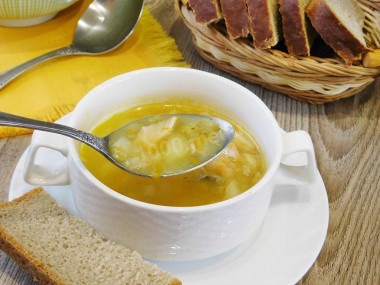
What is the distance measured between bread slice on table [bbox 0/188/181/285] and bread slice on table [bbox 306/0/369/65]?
0.95 m

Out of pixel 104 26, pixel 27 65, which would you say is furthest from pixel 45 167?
pixel 104 26

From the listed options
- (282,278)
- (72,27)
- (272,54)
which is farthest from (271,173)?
(72,27)

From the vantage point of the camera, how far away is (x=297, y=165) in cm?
130

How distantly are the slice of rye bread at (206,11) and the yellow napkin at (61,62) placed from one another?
0.87ft

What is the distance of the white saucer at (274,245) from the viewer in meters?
1.07

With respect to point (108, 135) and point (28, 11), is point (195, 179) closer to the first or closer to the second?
point (108, 135)

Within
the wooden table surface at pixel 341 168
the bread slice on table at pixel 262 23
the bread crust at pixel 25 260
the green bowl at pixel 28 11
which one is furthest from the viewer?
the green bowl at pixel 28 11

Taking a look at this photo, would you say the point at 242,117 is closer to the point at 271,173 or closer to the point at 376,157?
the point at 271,173

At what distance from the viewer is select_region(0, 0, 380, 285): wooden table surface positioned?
1.23 meters

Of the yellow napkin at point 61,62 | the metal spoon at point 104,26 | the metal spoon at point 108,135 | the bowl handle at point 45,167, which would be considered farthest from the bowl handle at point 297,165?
the metal spoon at point 104,26

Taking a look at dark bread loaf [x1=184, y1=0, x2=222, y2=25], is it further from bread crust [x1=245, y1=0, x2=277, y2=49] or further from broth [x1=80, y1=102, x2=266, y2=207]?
broth [x1=80, y1=102, x2=266, y2=207]

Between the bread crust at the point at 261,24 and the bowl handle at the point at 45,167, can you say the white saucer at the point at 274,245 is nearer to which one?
the bowl handle at the point at 45,167

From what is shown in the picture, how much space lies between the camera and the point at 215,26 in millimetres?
1669

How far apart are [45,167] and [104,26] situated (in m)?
0.88
